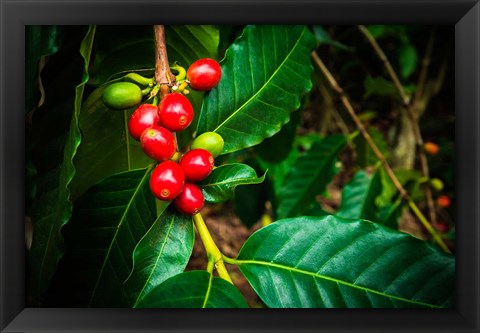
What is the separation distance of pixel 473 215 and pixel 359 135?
2.78 ft

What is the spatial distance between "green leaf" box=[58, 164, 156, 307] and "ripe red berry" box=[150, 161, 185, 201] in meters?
0.18

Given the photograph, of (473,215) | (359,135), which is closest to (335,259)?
(473,215)

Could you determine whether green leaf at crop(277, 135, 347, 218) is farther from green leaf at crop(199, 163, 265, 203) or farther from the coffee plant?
green leaf at crop(199, 163, 265, 203)

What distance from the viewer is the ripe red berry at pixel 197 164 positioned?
Result: 32.1 inches

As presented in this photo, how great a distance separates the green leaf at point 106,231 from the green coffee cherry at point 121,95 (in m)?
0.16

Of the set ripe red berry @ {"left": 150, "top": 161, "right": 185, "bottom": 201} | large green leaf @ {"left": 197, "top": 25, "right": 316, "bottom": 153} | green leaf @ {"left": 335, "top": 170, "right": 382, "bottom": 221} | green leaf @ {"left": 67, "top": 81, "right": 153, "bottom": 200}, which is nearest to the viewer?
ripe red berry @ {"left": 150, "top": 161, "right": 185, "bottom": 201}

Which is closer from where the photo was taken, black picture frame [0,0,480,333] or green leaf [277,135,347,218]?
black picture frame [0,0,480,333]

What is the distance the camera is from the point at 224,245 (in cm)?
359

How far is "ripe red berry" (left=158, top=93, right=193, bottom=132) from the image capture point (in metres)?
0.84

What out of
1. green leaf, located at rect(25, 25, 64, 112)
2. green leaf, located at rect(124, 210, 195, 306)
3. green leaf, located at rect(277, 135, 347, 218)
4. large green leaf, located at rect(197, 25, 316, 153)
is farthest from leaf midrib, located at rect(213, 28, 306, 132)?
green leaf, located at rect(277, 135, 347, 218)

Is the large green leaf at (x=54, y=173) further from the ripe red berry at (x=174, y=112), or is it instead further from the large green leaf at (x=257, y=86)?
the large green leaf at (x=257, y=86)

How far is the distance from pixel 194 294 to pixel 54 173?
1.45ft
